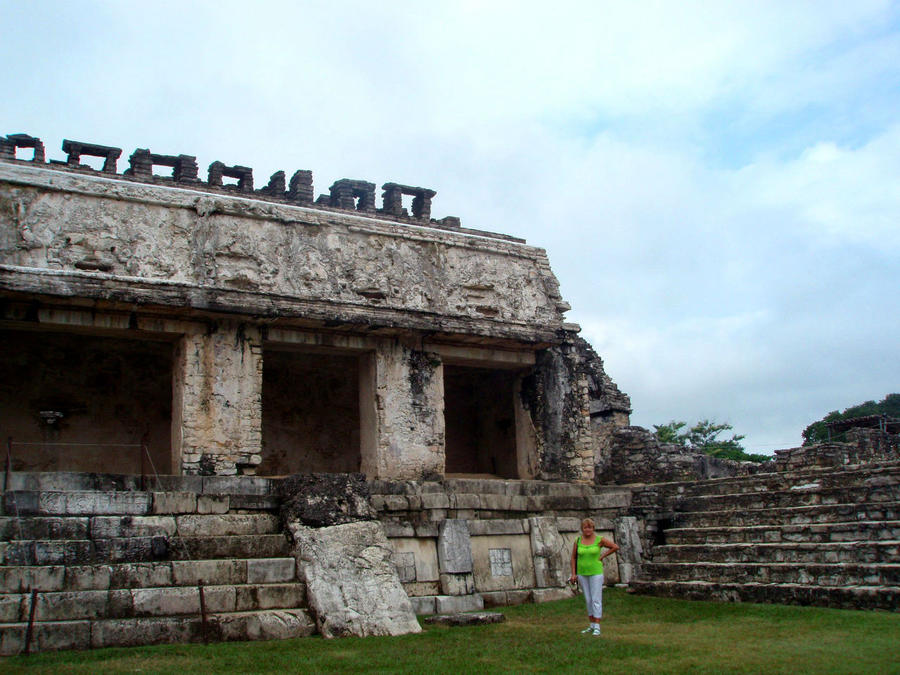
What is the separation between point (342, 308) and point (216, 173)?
9957mm

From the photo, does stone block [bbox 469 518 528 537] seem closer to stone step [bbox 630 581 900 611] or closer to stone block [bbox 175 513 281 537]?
→ stone step [bbox 630 581 900 611]

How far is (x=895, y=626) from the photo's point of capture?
286 inches

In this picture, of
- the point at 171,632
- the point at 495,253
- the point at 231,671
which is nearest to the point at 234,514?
the point at 171,632

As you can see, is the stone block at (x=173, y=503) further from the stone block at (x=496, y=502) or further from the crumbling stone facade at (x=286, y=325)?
the stone block at (x=496, y=502)

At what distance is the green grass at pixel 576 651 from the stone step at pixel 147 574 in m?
0.89

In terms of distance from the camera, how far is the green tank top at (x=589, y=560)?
827cm

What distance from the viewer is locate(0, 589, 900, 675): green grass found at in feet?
20.0

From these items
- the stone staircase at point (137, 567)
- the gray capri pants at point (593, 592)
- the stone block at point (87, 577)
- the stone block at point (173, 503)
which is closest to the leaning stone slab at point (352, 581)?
the stone staircase at point (137, 567)

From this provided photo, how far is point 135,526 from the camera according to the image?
823 centimetres

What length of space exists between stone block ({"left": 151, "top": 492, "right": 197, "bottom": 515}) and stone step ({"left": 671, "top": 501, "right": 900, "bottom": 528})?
6332 mm

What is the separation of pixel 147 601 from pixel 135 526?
1.16m

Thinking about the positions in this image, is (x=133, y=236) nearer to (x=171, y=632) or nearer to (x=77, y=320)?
(x=77, y=320)

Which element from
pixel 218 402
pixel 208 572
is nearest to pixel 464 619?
pixel 208 572

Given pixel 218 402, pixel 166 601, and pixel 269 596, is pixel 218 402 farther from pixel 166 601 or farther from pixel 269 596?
pixel 166 601
